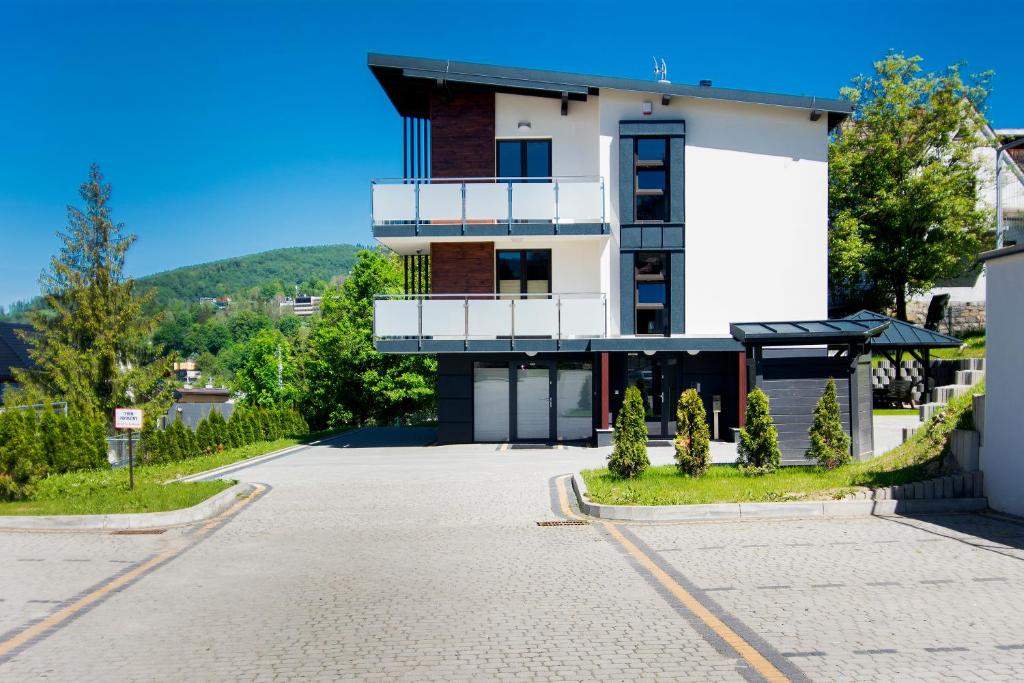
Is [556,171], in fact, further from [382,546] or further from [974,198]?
[974,198]

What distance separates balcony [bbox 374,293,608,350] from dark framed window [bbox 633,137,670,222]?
3.22 meters

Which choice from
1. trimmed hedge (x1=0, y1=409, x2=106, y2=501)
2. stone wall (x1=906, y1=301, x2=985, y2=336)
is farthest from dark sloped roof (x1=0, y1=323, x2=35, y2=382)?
stone wall (x1=906, y1=301, x2=985, y2=336)

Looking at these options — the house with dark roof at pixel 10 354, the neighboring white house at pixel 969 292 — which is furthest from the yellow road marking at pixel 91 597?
the house with dark roof at pixel 10 354

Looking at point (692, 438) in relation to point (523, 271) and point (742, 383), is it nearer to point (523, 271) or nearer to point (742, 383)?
point (742, 383)

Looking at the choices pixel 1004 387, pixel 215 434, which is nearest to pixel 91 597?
pixel 1004 387

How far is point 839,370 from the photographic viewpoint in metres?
15.4

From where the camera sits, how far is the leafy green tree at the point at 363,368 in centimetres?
4275

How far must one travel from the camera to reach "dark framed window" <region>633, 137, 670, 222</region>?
23703 mm

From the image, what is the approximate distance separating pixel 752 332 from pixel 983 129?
3037 cm

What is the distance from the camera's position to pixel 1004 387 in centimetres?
1139

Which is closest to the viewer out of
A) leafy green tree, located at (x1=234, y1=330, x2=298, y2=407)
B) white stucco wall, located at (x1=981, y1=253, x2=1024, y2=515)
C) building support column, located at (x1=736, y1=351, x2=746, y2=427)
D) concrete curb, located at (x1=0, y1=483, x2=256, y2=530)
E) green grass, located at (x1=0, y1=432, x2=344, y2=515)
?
white stucco wall, located at (x1=981, y1=253, x2=1024, y2=515)

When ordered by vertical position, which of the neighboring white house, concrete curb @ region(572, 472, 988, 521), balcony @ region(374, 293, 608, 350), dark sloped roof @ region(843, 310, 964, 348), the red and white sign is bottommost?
concrete curb @ region(572, 472, 988, 521)

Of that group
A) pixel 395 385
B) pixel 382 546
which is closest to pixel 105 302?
pixel 395 385

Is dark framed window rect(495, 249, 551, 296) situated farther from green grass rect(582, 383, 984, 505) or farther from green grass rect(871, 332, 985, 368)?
green grass rect(871, 332, 985, 368)
